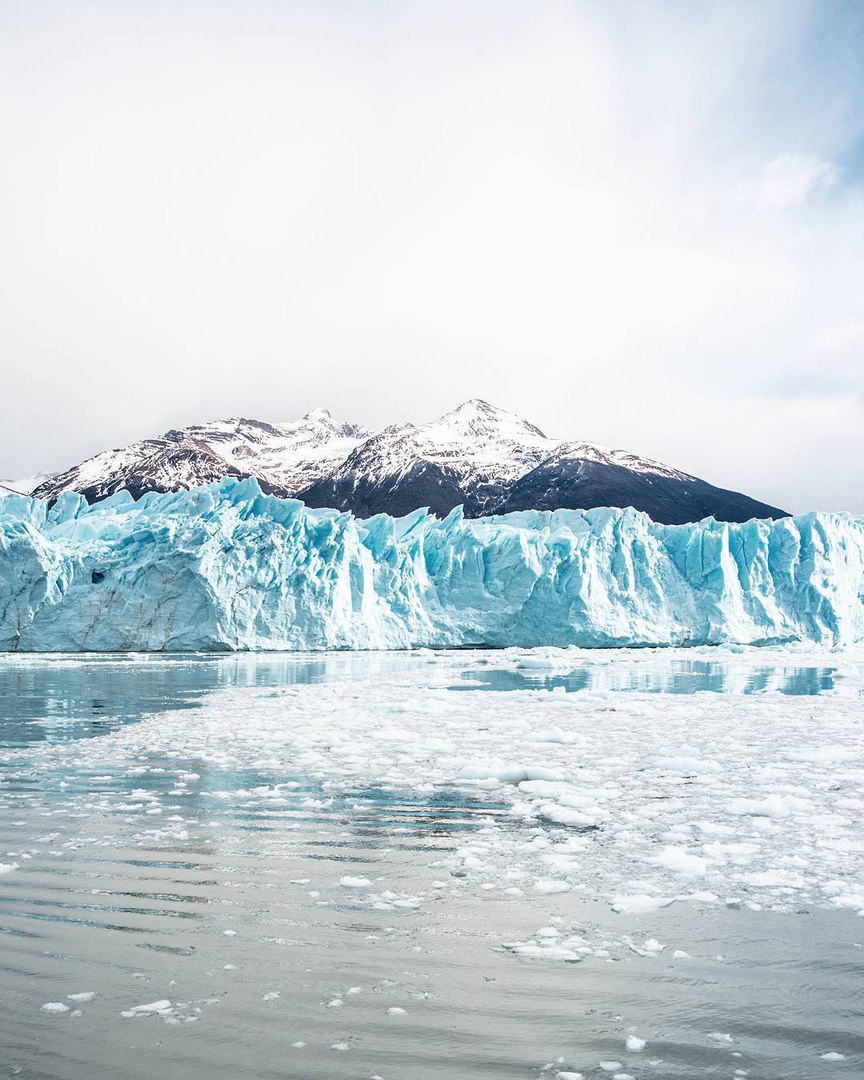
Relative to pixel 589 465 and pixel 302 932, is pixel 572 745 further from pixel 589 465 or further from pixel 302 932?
pixel 589 465

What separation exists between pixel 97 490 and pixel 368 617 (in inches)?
2973

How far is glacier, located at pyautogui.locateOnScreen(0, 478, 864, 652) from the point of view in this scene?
23938 millimetres

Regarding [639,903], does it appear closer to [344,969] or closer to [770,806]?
[344,969]

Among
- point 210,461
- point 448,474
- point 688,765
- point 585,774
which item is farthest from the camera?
point 210,461

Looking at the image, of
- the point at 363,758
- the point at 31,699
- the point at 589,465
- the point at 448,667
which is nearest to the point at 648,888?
the point at 363,758

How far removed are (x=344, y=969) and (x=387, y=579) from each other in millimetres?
24573

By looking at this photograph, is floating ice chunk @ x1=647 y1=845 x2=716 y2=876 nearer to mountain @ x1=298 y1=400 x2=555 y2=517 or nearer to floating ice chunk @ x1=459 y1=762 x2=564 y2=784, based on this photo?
floating ice chunk @ x1=459 y1=762 x2=564 y2=784

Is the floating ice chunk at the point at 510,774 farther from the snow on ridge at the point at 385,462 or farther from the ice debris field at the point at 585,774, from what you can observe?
the snow on ridge at the point at 385,462

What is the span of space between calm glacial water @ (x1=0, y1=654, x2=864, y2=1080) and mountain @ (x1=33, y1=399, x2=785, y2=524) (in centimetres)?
7024

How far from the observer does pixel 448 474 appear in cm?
9094

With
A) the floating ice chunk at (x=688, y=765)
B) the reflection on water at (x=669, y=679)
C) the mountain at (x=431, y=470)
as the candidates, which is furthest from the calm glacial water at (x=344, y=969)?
the mountain at (x=431, y=470)

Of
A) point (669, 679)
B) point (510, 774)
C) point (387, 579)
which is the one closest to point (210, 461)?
point (387, 579)

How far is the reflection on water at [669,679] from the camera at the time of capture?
14977 mm

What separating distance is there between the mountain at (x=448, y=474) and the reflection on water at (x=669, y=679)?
2096 inches
